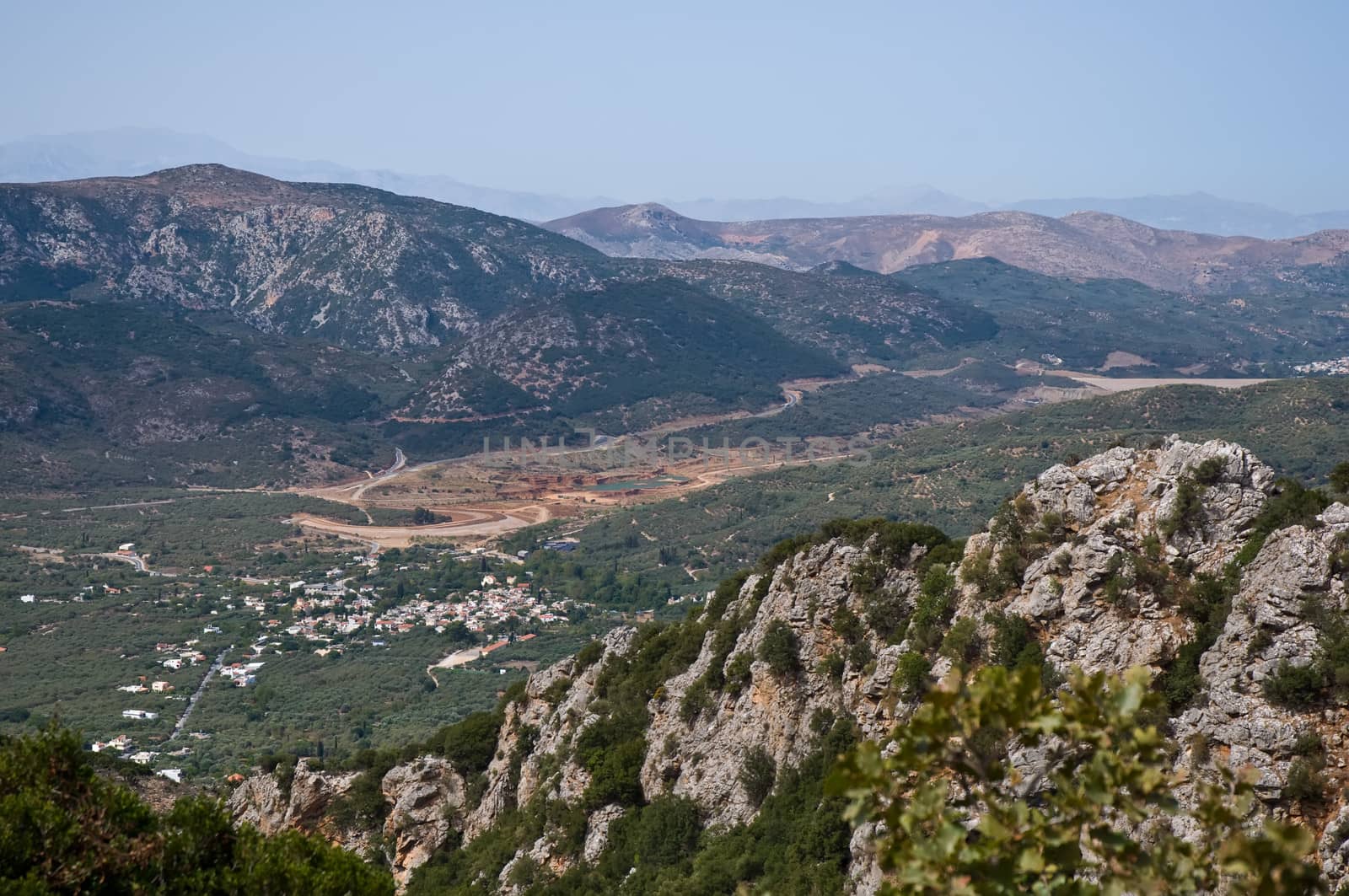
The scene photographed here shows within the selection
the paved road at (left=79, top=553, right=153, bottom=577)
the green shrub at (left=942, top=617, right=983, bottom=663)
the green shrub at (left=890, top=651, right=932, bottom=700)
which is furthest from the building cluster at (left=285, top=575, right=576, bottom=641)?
the green shrub at (left=942, top=617, right=983, bottom=663)

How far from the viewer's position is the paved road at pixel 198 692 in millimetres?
61112

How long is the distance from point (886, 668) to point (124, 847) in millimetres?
14791

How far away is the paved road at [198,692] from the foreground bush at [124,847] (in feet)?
153

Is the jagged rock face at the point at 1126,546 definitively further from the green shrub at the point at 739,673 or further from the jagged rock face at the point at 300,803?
the jagged rock face at the point at 300,803

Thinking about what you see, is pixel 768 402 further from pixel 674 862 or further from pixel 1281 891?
pixel 1281 891

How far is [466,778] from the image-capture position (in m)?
35.8

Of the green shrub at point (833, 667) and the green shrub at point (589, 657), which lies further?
the green shrub at point (589, 657)

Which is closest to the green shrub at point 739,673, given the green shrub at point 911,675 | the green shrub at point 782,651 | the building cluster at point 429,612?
the green shrub at point 782,651

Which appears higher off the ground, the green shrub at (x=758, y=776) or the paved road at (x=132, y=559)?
the green shrub at (x=758, y=776)

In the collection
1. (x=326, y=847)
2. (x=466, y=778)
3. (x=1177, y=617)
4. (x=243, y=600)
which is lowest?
(x=243, y=600)

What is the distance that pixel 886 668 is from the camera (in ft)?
77.8

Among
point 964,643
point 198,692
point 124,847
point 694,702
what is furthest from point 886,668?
point 198,692

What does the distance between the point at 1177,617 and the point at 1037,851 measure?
14730 millimetres

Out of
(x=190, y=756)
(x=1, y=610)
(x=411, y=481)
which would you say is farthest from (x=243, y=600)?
(x=411, y=481)
